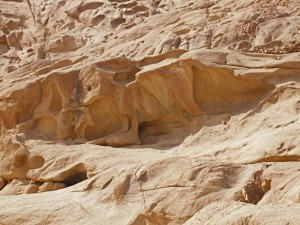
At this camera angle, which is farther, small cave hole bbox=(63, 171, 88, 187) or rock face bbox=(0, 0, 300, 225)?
small cave hole bbox=(63, 171, 88, 187)

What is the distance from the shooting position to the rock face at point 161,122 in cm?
788

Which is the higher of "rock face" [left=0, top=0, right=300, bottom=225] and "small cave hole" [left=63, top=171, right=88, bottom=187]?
"rock face" [left=0, top=0, right=300, bottom=225]

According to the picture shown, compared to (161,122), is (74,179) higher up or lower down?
lower down

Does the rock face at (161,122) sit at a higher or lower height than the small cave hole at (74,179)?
higher

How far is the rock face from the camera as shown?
788cm

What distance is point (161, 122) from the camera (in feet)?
40.5

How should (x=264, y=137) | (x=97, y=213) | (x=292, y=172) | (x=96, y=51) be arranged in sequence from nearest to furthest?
(x=292, y=172), (x=97, y=213), (x=264, y=137), (x=96, y=51)

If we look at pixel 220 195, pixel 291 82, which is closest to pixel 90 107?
pixel 291 82

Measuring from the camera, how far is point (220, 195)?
746 cm

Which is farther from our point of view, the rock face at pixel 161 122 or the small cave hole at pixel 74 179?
the small cave hole at pixel 74 179

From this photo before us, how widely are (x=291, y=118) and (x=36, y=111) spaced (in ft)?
18.3

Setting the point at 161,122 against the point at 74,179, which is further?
the point at 161,122

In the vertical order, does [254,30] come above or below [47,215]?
above

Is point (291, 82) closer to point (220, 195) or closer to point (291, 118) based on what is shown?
point (291, 118)
